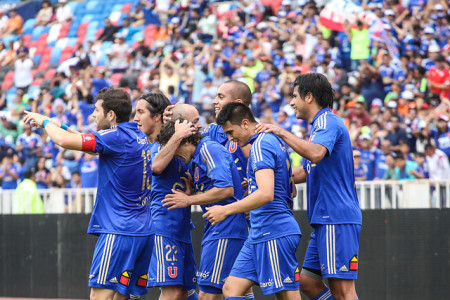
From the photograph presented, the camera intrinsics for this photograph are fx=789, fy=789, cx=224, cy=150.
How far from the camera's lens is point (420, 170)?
1147cm

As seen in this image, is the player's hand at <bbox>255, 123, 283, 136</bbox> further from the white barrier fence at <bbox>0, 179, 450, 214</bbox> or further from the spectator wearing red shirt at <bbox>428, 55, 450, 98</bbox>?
the spectator wearing red shirt at <bbox>428, 55, 450, 98</bbox>

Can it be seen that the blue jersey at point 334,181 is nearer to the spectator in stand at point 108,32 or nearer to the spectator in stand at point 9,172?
the spectator in stand at point 9,172

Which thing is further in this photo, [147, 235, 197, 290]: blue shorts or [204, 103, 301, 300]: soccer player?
[147, 235, 197, 290]: blue shorts

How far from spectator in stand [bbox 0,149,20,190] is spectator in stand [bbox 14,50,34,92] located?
16.3 ft

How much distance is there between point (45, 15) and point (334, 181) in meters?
19.9

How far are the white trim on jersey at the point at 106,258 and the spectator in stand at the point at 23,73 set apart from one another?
51.2ft

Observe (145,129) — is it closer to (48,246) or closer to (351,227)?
(351,227)

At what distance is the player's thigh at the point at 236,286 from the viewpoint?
248 inches

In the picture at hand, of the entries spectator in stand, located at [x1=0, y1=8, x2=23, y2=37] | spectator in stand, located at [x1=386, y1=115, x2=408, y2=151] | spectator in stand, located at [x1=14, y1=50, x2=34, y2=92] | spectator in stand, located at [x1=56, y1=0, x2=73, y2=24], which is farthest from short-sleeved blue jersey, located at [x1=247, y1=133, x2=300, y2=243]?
spectator in stand, located at [x1=0, y1=8, x2=23, y2=37]

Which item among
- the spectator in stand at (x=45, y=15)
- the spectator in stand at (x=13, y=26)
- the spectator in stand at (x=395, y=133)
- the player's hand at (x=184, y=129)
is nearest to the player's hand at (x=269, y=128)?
the player's hand at (x=184, y=129)

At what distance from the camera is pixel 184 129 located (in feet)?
22.5

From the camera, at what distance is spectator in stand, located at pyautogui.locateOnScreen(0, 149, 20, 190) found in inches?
639

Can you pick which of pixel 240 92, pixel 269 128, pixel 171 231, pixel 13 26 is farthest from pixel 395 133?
pixel 13 26

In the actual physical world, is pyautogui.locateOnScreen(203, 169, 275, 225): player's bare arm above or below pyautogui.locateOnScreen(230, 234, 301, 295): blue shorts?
above
